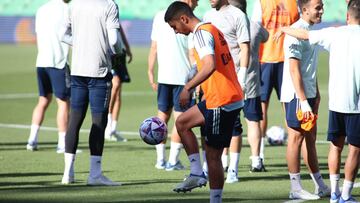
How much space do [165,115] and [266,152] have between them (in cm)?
248

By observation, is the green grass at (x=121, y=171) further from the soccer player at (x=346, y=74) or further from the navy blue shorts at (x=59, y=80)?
the soccer player at (x=346, y=74)

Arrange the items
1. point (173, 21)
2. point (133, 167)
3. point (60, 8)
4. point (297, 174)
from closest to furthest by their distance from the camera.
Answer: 1. point (173, 21)
2. point (297, 174)
3. point (133, 167)
4. point (60, 8)

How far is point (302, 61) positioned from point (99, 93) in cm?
263

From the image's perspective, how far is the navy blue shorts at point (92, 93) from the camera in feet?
44.0

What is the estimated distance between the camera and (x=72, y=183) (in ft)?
44.4

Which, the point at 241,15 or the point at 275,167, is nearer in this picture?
the point at 241,15

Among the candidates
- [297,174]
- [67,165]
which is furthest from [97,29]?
[297,174]

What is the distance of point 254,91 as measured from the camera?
14688 millimetres

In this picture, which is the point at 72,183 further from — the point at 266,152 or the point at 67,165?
the point at 266,152

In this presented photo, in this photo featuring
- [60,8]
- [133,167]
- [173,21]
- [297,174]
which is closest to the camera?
[173,21]

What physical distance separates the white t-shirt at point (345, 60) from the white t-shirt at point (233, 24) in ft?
7.24

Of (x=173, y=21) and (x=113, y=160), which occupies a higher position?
(x=173, y=21)

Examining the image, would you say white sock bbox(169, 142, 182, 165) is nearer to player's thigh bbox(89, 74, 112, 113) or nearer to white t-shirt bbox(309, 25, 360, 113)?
player's thigh bbox(89, 74, 112, 113)

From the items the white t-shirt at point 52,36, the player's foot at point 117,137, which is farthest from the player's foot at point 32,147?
the player's foot at point 117,137
